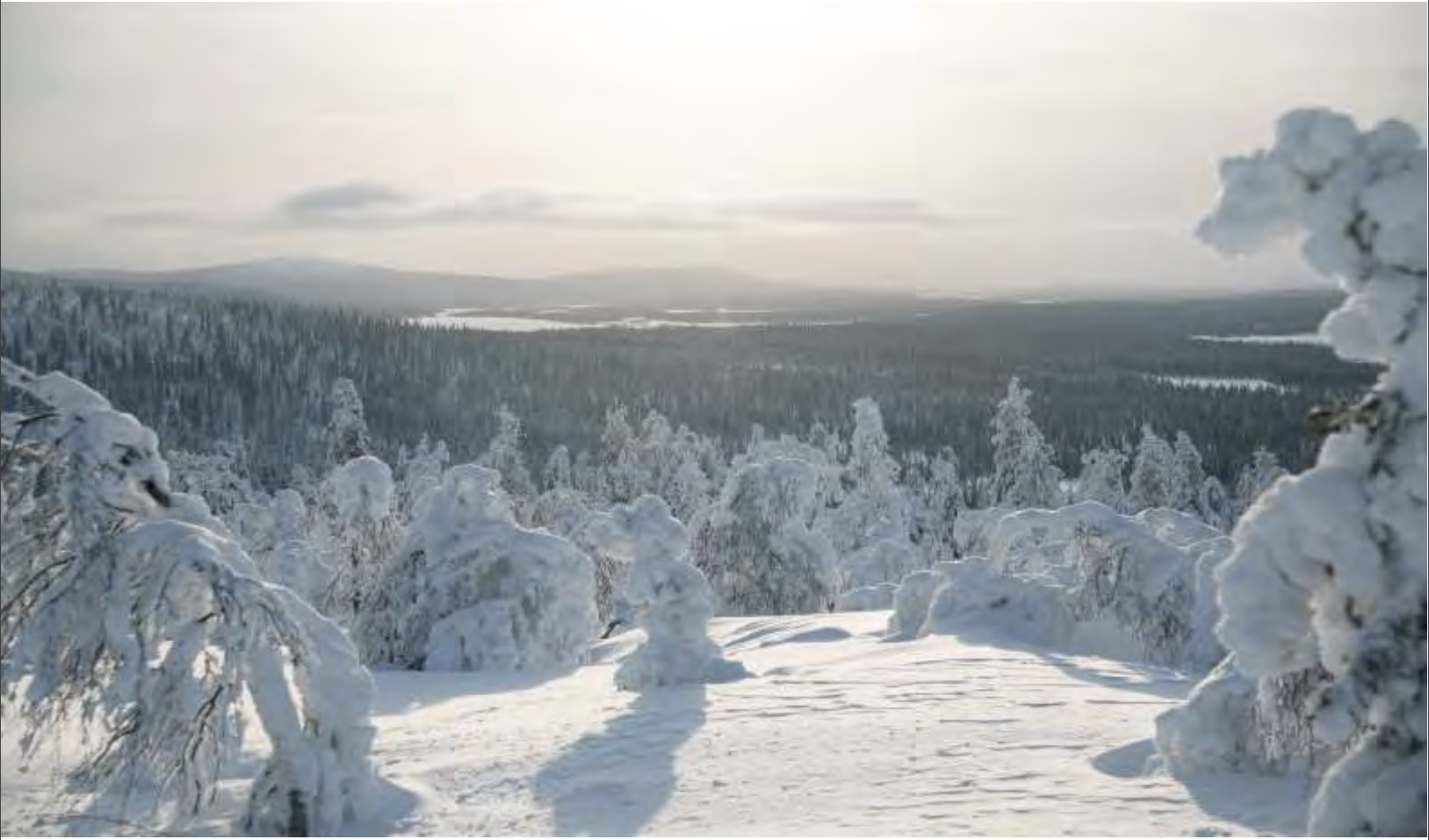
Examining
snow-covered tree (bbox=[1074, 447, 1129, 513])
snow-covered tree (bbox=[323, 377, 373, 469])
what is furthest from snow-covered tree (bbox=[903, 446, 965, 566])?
snow-covered tree (bbox=[323, 377, 373, 469])

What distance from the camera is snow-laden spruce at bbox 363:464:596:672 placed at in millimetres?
17234

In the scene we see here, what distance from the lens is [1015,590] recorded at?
1594 centimetres

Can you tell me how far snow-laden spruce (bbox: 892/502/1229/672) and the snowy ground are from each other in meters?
1.44

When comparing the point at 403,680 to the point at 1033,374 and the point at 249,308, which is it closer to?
the point at 249,308

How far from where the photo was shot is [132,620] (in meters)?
7.68

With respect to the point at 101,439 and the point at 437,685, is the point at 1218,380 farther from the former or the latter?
the point at 101,439

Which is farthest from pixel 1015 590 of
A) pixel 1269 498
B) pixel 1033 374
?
pixel 1033 374

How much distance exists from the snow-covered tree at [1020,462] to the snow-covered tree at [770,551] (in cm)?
2172

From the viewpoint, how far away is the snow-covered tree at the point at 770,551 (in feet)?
94.2

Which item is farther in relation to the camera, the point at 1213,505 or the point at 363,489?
the point at 1213,505

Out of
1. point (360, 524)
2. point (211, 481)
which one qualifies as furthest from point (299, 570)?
point (211, 481)

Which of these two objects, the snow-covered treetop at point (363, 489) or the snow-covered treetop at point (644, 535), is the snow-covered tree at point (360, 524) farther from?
the snow-covered treetop at point (644, 535)

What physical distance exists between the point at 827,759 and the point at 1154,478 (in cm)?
4291

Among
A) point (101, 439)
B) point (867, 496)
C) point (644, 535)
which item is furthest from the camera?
point (867, 496)
